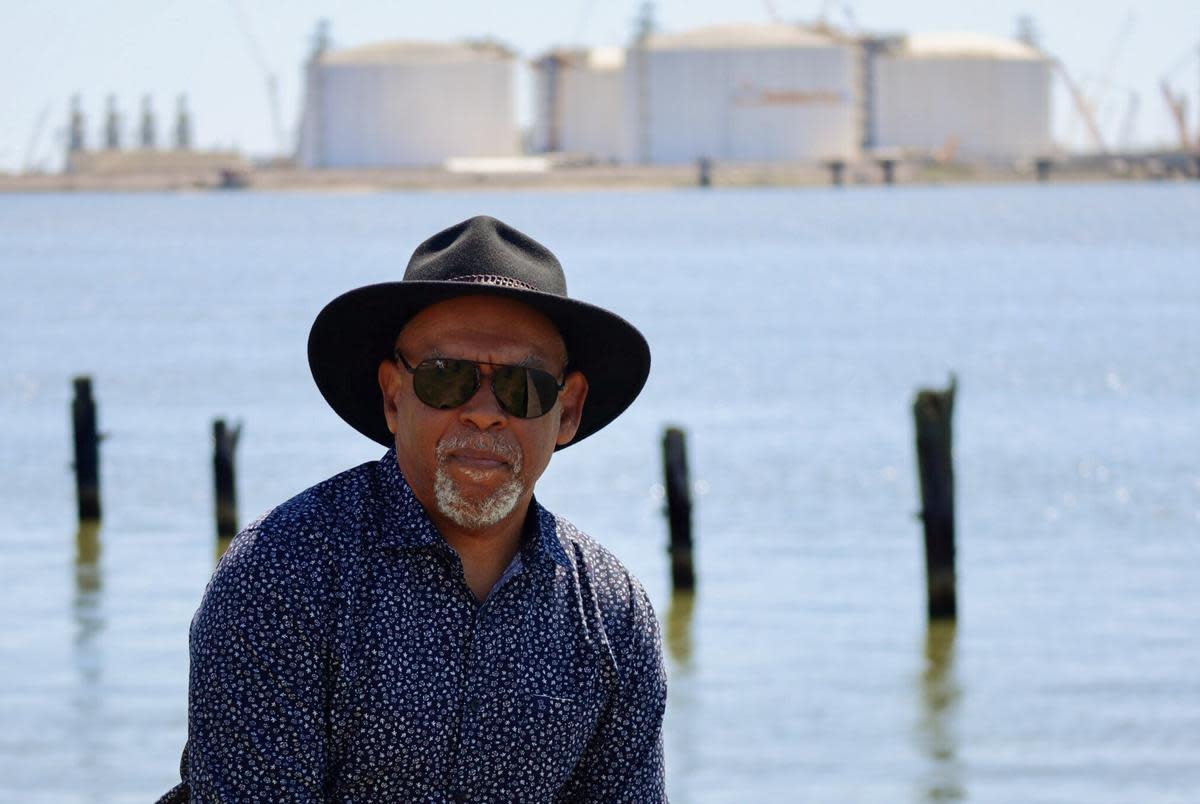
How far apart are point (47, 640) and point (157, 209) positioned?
468 feet

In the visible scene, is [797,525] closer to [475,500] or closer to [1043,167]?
[475,500]

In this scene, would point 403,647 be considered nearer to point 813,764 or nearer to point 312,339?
point 312,339

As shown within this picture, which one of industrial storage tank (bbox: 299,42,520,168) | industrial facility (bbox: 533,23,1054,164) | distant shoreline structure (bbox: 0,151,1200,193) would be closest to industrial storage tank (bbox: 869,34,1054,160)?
industrial facility (bbox: 533,23,1054,164)

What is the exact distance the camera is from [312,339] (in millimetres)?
3146

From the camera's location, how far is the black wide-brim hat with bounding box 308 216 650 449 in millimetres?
2986

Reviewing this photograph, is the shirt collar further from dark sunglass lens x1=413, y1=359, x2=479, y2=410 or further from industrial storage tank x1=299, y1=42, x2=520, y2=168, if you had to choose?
industrial storage tank x1=299, y1=42, x2=520, y2=168

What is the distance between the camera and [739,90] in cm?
15375

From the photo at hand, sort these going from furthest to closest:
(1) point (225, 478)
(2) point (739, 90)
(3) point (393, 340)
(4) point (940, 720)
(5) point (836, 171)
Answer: (5) point (836, 171), (2) point (739, 90), (1) point (225, 478), (4) point (940, 720), (3) point (393, 340)

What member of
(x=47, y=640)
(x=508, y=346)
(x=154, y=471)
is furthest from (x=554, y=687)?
(x=154, y=471)

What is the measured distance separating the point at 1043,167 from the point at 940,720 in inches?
6200

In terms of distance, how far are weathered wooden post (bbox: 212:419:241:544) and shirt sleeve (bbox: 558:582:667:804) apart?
1417 centimetres

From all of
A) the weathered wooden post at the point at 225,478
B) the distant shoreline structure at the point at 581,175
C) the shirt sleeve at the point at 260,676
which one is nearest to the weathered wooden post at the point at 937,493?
the weathered wooden post at the point at 225,478

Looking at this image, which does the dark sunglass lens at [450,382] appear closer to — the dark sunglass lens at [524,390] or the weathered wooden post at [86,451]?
the dark sunglass lens at [524,390]

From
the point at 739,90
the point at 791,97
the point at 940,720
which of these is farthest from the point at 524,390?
the point at 791,97
